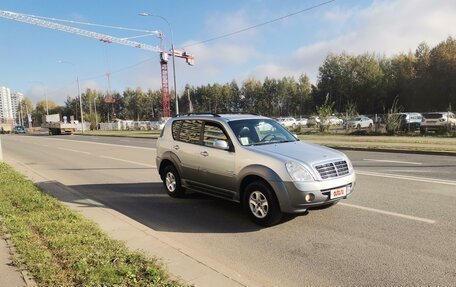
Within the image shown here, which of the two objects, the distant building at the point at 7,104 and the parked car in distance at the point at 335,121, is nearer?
the parked car in distance at the point at 335,121

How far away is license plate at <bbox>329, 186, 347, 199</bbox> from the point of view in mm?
5590

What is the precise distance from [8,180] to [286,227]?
7.67 meters

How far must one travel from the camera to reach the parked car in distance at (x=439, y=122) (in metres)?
26.4

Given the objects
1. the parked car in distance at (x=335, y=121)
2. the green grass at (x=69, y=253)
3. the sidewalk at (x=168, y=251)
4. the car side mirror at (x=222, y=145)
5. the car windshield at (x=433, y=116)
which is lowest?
the sidewalk at (x=168, y=251)

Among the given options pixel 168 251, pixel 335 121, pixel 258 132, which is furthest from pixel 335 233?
pixel 335 121

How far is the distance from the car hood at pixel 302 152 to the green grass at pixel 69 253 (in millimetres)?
2509

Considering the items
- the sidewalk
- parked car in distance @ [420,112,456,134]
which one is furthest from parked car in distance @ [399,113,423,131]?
the sidewalk

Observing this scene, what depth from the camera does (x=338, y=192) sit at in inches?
224

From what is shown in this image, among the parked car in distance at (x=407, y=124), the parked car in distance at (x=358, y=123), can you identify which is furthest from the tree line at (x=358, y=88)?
the parked car in distance at (x=407, y=124)

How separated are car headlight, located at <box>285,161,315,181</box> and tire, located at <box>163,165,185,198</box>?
2.95 meters

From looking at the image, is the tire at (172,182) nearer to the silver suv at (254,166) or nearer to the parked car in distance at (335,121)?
the silver suv at (254,166)

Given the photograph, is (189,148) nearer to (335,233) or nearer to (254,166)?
(254,166)

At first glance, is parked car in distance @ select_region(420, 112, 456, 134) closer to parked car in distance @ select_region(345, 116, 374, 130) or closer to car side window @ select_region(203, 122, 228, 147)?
parked car in distance @ select_region(345, 116, 374, 130)

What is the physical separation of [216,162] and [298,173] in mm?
1644
